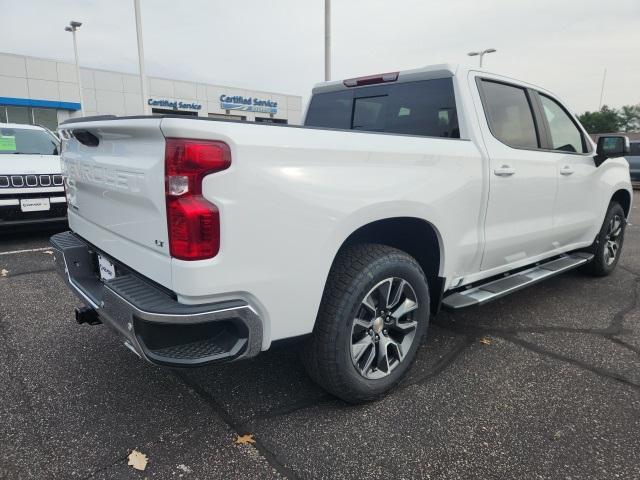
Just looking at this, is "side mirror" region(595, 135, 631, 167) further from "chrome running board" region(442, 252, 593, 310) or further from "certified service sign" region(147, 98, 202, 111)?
"certified service sign" region(147, 98, 202, 111)

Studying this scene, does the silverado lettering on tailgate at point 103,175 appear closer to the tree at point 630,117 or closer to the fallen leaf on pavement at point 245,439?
the fallen leaf on pavement at point 245,439

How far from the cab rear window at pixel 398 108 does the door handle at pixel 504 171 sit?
1.17ft

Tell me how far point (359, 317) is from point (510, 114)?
207 centimetres

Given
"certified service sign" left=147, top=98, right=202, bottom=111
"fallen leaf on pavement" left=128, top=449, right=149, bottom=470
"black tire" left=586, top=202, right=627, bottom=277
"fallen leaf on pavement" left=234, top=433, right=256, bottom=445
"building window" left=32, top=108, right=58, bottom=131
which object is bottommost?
"fallen leaf on pavement" left=128, top=449, right=149, bottom=470

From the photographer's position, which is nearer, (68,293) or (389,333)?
(389,333)

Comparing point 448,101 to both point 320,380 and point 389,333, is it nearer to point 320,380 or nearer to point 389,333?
point 389,333

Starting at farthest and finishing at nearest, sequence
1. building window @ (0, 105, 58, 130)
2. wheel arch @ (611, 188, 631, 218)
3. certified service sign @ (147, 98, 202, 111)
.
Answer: certified service sign @ (147, 98, 202, 111), building window @ (0, 105, 58, 130), wheel arch @ (611, 188, 631, 218)

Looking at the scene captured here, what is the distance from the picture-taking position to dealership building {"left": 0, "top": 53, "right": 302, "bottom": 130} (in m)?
26.6

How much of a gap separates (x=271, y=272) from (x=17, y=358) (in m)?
2.21

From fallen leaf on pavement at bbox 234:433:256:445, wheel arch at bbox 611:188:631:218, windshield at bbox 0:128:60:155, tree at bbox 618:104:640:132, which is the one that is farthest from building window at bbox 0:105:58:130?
tree at bbox 618:104:640:132

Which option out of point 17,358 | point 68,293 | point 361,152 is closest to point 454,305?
point 361,152

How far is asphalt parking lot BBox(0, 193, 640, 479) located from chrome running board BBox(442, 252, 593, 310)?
1.37 ft

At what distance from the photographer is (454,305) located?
2.96m

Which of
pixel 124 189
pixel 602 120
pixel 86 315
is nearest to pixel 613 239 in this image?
pixel 124 189
